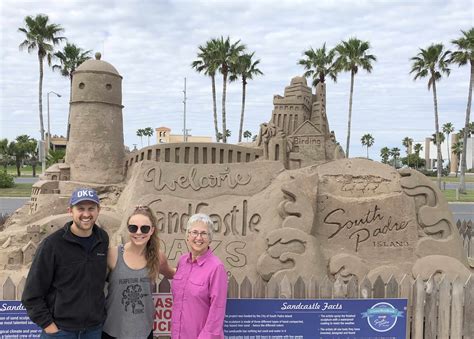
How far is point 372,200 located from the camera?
8094mm

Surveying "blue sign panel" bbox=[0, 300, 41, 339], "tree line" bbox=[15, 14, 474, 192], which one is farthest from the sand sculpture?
"tree line" bbox=[15, 14, 474, 192]

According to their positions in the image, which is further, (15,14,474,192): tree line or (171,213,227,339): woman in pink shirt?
(15,14,474,192): tree line

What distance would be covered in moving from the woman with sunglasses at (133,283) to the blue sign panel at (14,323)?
1.30 meters

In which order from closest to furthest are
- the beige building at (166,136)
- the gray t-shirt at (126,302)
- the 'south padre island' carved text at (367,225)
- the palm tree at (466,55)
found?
the gray t-shirt at (126,302) < the 'south padre island' carved text at (367,225) < the palm tree at (466,55) < the beige building at (166,136)

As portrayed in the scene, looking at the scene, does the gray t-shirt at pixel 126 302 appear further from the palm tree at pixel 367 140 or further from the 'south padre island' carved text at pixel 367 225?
the palm tree at pixel 367 140

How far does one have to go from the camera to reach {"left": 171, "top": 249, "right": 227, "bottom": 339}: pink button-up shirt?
10.2 feet

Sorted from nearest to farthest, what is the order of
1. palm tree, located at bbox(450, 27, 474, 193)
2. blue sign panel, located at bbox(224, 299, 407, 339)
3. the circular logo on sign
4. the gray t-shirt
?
the gray t-shirt, blue sign panel, located at bbox(224, 299, 407, 339), the circular logo on sign, palm tree, located at bbox(450, 27, 474, 193)

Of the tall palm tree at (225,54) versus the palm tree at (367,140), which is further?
the palm tree at (367,140)

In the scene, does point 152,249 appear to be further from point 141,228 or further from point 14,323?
point 14,323

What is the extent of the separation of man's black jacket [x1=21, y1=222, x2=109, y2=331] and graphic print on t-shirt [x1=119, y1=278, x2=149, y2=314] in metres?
0.18

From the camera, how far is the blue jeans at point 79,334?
9.64 ft

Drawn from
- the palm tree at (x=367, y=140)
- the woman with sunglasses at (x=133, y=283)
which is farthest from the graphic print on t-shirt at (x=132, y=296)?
the palm tree at (x=367, y=140)

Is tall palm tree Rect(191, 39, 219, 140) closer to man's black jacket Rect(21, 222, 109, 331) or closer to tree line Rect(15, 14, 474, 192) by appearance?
tree line Rect(15, 14, 474, 192)

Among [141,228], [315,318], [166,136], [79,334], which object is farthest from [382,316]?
[166,136]
